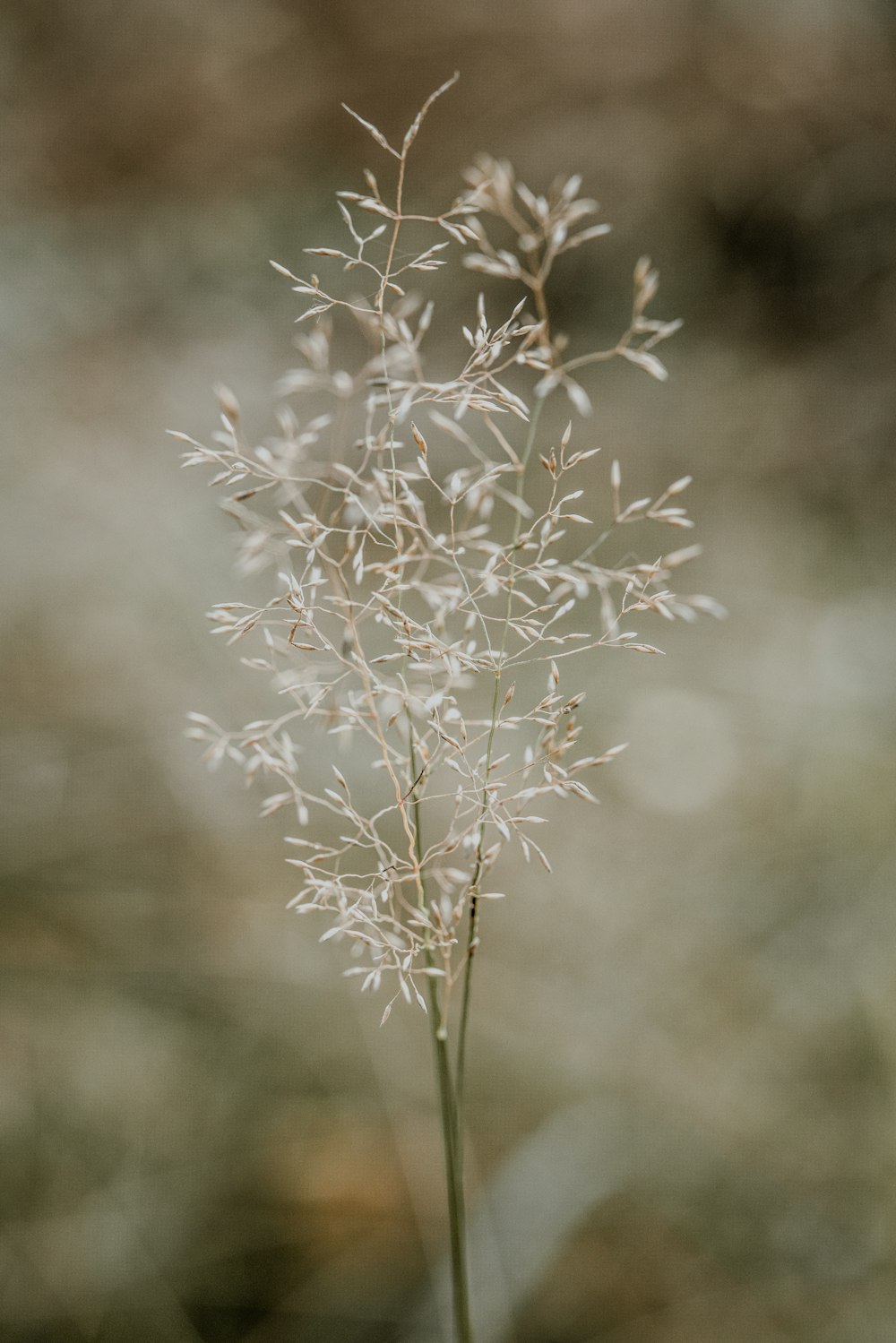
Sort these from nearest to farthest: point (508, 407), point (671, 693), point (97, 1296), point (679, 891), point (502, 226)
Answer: point (508, 407)
point (97, 1296)
point (679, 891)
point (671, 693)
point (502, 226)

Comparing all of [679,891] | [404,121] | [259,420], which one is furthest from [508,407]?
[404,121]

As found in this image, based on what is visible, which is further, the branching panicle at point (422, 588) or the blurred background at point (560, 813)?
the blurred background at point (560, 813)

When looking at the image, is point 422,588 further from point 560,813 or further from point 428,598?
point 560,813

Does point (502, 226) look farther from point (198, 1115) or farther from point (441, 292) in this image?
point (198, 1115)

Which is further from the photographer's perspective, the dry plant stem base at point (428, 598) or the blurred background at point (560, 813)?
the blurred background at point (560, 813)

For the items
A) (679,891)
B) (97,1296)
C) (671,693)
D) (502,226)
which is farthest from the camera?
(502,226)

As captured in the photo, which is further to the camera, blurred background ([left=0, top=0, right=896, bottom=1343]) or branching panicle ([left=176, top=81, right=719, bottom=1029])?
blurred background ([left=0, top=0, right=896, bottom=1343])
